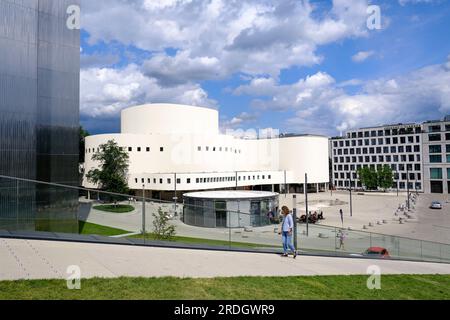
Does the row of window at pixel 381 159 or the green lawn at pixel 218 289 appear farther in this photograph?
the row of window at pixel 381 159

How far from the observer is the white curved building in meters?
57.3

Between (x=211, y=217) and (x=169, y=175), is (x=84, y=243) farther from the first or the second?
(x=169, y=175)

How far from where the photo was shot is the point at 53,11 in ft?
64.4

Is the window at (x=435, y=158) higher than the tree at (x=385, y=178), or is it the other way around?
the window at (x=435, y=158)

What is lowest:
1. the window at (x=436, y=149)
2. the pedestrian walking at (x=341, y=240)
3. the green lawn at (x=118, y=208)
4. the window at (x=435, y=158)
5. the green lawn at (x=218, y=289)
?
the pedestrian walking at (x=341, y=240)

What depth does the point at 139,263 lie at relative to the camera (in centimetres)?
730

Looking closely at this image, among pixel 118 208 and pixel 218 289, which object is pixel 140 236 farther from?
pixel 218 289

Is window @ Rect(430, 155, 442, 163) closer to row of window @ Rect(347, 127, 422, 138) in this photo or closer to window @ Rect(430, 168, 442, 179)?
window @ Rect(430, 168, 442, 179)

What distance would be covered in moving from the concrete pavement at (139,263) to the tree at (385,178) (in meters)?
69.6

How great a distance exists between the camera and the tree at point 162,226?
11.7 metres

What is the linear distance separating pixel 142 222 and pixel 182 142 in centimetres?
4958

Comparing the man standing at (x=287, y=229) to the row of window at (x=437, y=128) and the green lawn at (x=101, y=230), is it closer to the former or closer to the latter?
the green lawn at (x=101, y=230)

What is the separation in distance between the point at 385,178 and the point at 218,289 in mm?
75865

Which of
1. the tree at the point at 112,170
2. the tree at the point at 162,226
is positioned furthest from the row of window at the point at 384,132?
the tree at the point at 162,226
